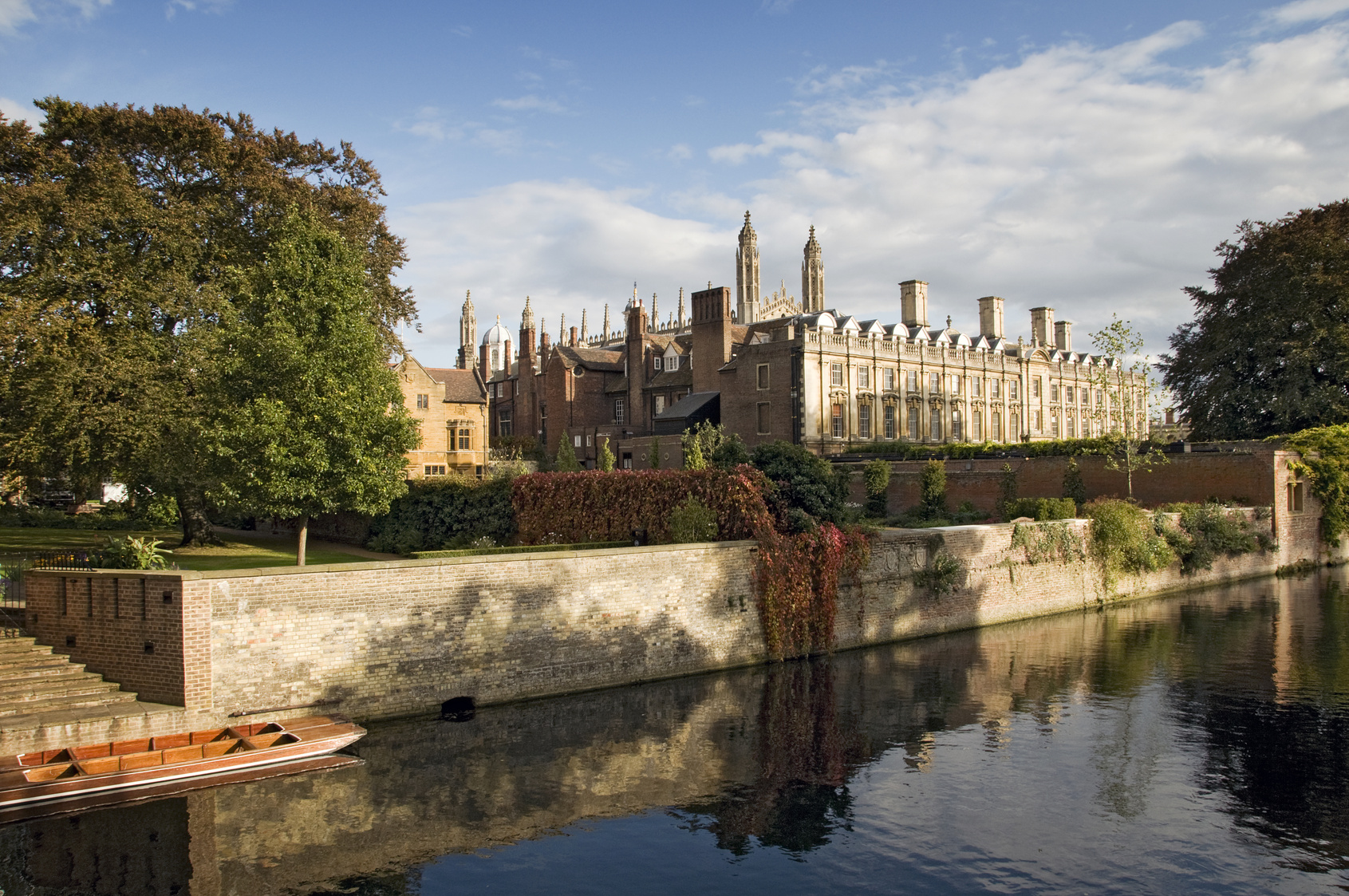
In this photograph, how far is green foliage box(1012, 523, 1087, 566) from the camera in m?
28.8

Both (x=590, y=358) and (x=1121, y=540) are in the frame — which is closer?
(x=1121, y=540)

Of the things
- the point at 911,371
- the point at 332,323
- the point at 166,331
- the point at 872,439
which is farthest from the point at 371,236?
the point at 911,371

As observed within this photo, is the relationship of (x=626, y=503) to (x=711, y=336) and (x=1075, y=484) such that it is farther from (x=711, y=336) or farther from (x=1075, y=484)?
(x=711, y=336)

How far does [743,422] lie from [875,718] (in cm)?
4157

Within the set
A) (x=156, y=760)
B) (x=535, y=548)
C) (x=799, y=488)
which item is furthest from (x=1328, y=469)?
(x=156, y=760)

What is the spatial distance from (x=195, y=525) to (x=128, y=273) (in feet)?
35.2

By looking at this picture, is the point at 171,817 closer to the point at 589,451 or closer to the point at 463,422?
the point at 463,422

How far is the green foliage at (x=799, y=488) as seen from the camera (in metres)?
24.1

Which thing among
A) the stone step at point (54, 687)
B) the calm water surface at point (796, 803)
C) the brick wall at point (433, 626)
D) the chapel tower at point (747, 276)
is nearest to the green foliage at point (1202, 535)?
the calm water surface at point (796, 803)

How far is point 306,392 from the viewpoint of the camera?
2370cm

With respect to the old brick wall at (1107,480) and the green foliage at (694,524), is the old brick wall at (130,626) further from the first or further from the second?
the old brick wall at (1107,480)

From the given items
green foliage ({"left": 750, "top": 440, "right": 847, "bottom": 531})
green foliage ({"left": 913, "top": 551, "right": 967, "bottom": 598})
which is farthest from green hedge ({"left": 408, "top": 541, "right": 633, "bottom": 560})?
green foliage ({"left": 913, "top": 551, "right": 967, "bottom": 598})

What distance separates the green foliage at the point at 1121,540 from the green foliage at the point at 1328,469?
11.6 metres

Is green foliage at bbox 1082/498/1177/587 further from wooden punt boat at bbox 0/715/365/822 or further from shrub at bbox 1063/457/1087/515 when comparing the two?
wooden punt boat at bbox 0/715/365/822
